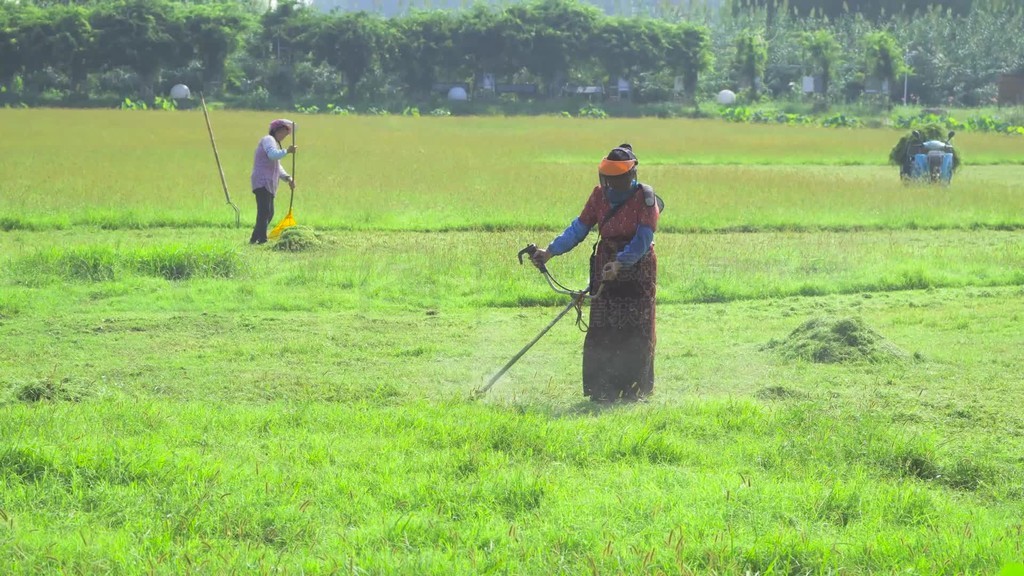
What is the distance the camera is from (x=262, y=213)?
1406 cm

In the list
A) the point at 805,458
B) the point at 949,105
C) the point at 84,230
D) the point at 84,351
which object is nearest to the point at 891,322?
the point at 805,458

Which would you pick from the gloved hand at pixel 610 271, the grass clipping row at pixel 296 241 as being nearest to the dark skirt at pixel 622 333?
the gloved hand at pixel 610 271

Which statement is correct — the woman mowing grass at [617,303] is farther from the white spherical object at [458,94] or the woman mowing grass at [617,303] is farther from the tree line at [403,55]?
the white spherical object at [458,94]

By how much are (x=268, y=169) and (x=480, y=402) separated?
7.51 meters

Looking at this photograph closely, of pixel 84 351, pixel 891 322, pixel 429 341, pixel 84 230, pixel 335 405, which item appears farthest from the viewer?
pixel 84 230

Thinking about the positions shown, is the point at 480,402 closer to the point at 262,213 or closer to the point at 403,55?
the point at 262,213

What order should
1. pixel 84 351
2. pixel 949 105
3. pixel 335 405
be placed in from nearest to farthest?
pixel 335 405, pixel 84 351, pixel 949 105

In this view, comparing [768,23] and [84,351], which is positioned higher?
[768,23]

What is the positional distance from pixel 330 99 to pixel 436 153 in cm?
3981

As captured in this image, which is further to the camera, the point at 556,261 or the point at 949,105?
the point at 949,105

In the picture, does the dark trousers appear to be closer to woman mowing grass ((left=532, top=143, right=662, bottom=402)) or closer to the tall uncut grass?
the tall uncut grass

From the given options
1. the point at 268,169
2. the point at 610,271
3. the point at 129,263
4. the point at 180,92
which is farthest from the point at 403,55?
the point at 610,271

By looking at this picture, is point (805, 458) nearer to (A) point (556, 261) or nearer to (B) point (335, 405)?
(B) point (335, 405)

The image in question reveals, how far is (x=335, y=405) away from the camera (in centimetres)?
681
